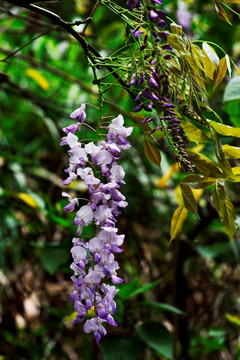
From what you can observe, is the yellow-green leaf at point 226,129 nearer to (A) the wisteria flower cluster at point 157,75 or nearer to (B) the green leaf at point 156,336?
(A) the wisteria flower cluster at point 157,75

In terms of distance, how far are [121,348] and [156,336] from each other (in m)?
0.11

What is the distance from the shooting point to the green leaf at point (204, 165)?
65 centimetres

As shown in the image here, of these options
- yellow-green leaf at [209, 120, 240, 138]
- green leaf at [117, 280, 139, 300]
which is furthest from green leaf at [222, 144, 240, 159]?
green leaf at [117, 280, 139, 300]

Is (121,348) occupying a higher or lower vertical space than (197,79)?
lower

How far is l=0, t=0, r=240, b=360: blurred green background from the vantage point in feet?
5.02

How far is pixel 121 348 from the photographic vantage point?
4.13 feet

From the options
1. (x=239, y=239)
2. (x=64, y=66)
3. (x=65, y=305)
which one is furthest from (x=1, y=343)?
(x=64, y=66)

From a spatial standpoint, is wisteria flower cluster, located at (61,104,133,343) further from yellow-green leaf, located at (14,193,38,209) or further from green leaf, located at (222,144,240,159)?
yellow-green leaf, located at (14,193,38,209)

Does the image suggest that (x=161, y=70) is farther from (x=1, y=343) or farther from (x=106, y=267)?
(x=1, y=343)

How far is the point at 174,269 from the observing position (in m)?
1.64

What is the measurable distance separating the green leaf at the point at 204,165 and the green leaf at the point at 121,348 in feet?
2.50

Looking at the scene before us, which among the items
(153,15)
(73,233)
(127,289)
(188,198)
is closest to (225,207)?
(188,198)

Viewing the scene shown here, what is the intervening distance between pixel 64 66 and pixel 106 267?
2.00 metres

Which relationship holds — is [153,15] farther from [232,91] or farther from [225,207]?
[232,91]
